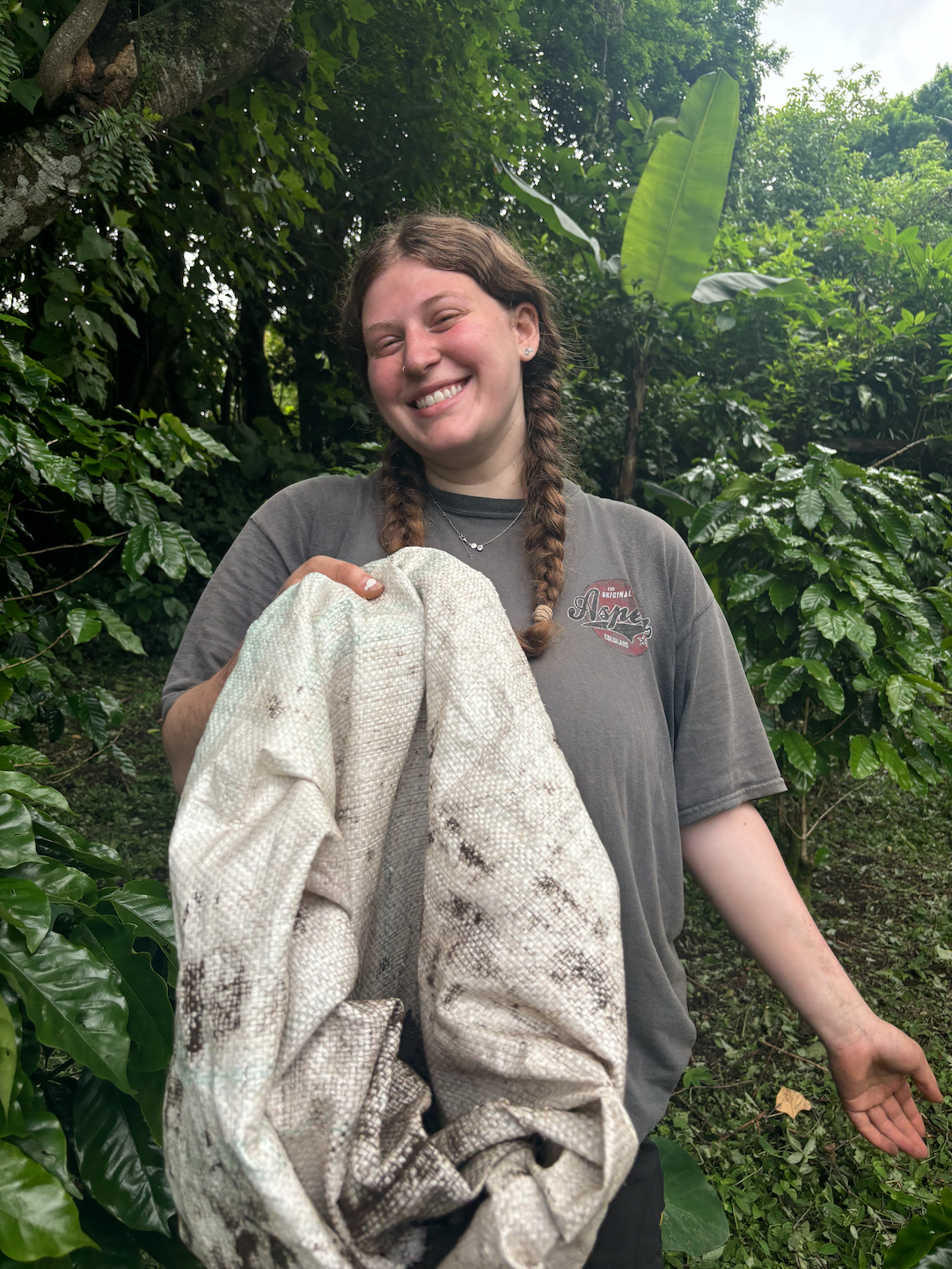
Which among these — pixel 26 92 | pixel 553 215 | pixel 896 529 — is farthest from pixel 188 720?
pixel 553 215

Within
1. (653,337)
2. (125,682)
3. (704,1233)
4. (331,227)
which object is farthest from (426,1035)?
(331,227)

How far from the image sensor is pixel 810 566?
2.63 metres

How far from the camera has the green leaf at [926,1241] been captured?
767 millimetres

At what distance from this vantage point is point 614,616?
1.29 metres

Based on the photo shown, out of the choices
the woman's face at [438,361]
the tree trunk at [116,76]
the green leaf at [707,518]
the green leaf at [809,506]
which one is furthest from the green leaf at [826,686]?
the tree trunk at [116,76]

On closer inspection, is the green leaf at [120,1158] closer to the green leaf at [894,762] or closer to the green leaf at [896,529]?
the green leaf at [894,762]

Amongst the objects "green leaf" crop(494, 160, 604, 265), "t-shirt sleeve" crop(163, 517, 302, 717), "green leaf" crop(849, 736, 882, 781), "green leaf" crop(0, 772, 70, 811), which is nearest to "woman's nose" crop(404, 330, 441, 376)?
"t-shirt sleeve" crop(163, 517, 302, 717)

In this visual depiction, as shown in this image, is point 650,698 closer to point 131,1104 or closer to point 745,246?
point 131,1104

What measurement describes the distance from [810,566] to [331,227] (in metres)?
4.93

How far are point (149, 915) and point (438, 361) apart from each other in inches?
33.9

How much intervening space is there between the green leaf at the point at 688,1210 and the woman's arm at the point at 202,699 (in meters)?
1.53

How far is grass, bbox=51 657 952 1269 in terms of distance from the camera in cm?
228

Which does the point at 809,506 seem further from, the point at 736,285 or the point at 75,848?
the point at 736,285

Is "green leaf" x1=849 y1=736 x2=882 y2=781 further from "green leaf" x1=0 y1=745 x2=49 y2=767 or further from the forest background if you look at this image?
"green leaf" x1=0 y1=745 x2=49 y2=767
